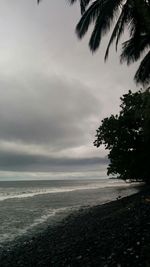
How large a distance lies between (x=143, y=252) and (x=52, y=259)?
346 cm

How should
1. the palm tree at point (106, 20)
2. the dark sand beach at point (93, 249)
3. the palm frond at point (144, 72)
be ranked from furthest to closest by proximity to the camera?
the palm frond at point (144, 72)
the palm tree at point (106, 20)
the dark sand beach at point (93, 249)

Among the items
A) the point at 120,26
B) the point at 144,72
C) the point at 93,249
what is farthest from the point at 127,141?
the point at 93,249

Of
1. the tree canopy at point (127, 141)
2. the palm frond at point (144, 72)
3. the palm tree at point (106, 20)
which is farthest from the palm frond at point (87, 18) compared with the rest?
the tree canopy at point (127, 141)

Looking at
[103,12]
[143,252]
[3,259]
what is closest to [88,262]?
[143,252]

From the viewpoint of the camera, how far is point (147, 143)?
33062 mm

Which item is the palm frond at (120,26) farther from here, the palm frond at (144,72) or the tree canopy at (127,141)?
the tree canopy at (127,141)

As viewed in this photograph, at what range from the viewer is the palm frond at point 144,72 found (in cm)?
2712

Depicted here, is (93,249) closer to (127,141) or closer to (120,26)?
(120,26)

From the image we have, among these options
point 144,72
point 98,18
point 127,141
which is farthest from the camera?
point 127,141

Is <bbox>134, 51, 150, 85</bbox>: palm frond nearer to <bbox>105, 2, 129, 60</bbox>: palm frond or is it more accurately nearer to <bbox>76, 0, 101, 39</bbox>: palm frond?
<bbox>105, 2, 129, 60</bbox>: palm frond

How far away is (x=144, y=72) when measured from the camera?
2766 cm

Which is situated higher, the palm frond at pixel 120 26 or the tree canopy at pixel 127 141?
the palm frond at pixel 120 26

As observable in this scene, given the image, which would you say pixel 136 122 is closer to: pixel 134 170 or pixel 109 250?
pixel 134 170

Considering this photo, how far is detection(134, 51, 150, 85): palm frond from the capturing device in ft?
89.0
